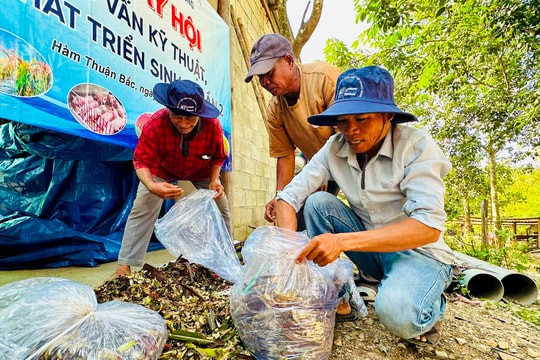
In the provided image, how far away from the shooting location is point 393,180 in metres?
1.37

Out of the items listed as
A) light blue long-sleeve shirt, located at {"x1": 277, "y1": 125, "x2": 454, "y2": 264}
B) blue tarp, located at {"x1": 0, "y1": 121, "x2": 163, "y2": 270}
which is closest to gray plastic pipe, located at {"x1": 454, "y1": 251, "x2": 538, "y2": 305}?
light blue long-sleeve shirt, located at {"x1": 277, "y1": 125, "x2": 454, "y2": 264}

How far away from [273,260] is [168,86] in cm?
138

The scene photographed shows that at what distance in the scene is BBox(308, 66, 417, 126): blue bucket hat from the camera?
124cm

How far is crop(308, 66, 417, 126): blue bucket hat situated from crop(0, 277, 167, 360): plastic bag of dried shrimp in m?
1.00

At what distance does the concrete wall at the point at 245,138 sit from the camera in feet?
13.0

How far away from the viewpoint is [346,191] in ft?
5.15

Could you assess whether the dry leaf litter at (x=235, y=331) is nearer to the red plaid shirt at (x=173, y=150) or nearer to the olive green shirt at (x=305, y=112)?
the red plaid shirt at (x=173, y=150)

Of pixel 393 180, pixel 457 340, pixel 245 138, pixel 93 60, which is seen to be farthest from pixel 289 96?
pixel 245 138

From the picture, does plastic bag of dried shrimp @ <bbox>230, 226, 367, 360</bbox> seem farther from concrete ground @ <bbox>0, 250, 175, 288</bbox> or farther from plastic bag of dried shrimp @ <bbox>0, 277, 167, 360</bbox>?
concrete ground @ <bbox>0, 250, 175, 288</bbox>

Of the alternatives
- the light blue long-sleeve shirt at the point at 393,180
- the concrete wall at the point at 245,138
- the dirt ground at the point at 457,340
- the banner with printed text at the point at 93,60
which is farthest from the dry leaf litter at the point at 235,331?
the concrete wall at the point at 245,138

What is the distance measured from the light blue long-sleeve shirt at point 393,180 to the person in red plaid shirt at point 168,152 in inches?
31.9

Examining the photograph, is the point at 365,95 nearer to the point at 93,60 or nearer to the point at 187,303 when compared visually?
the point at 187,303

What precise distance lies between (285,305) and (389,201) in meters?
0.64

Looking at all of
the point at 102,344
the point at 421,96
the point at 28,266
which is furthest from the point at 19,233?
the point at 421,96
